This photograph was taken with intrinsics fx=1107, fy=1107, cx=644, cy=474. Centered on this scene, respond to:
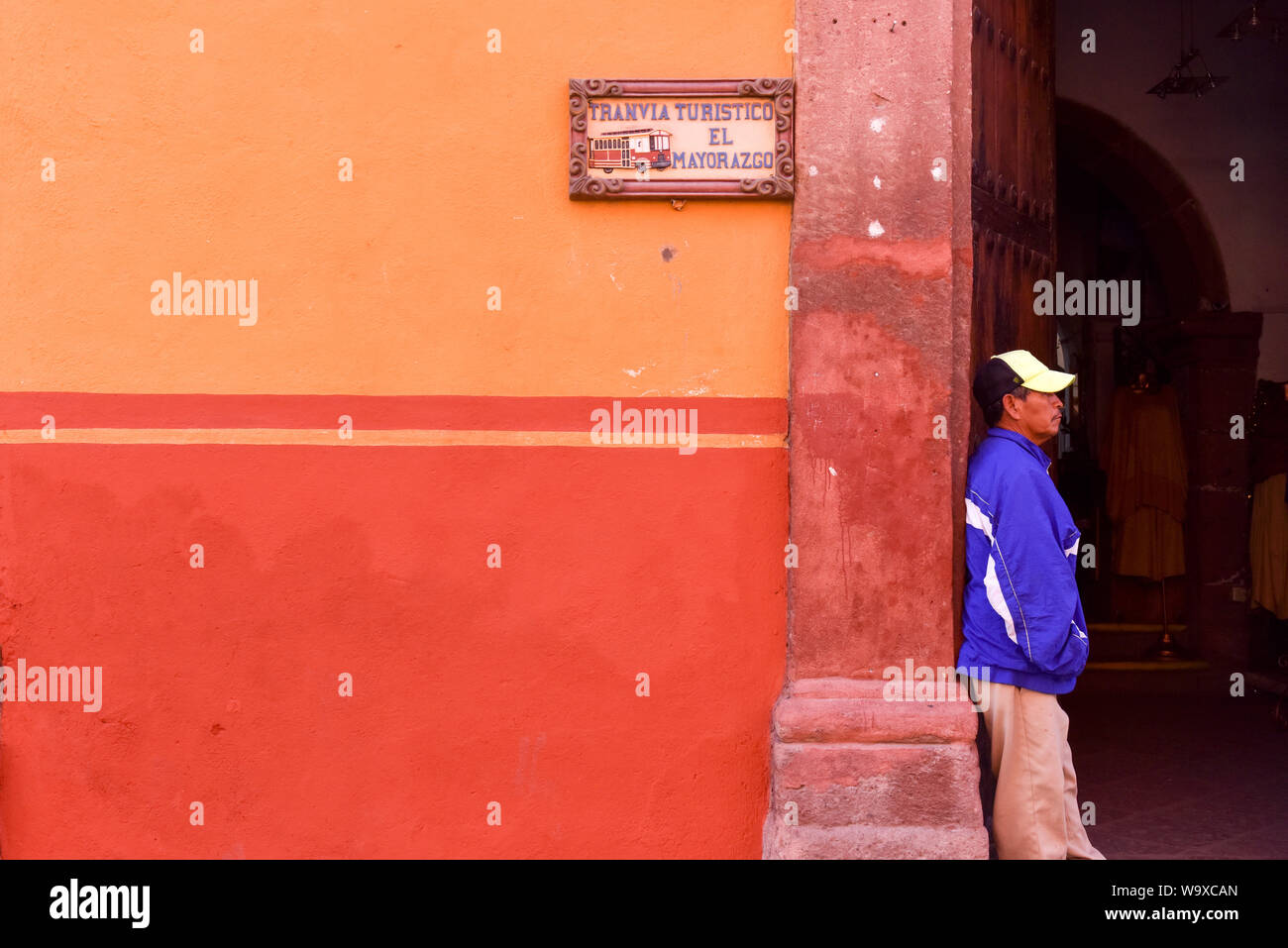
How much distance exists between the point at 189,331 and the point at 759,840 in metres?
2.59

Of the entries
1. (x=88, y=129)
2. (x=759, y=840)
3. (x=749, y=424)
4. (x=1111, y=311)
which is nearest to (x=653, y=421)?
(x=749, y=424)

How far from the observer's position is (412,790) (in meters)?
3.75

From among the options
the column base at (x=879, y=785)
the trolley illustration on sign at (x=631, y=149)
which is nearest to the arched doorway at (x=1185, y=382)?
the trolley illustration on sign at (x=631, y=149)

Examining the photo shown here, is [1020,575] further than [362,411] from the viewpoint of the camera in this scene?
No

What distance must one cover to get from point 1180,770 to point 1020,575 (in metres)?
2.65

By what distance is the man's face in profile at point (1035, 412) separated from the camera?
3.63 meters

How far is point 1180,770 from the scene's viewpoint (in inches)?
213

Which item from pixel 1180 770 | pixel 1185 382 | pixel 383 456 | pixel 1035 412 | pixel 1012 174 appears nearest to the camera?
pixel 1035 412

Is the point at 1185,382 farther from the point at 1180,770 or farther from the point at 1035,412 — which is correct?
the point at 1035,412

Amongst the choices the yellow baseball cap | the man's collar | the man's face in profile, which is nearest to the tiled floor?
the man's collar

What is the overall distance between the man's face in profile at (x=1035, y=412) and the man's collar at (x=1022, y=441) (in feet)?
0.12

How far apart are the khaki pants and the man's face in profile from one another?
2.78 feet

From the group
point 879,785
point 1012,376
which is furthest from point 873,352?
point 879,785

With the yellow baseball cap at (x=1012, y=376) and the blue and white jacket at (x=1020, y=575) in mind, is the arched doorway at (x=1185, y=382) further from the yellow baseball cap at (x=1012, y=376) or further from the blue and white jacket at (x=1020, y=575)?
the blue and white jacket at (x=1020, y=575)
